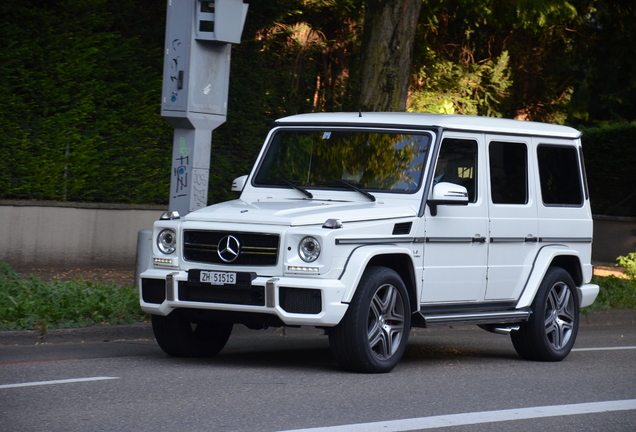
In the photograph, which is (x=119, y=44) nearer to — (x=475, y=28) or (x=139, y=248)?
(x=139, y=248)

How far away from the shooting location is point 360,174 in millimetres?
8828

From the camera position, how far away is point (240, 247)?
778 cm

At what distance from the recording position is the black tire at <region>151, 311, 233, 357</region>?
846cm

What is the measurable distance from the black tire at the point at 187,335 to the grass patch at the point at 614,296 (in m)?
6.54

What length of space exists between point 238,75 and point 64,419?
12415mm

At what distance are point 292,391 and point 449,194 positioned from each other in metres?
2.19

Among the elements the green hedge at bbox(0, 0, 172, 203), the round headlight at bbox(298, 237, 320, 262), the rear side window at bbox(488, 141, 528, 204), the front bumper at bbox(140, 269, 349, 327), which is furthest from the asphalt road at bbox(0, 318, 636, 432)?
the green hedge at bbox(0, 0, 172, 203)

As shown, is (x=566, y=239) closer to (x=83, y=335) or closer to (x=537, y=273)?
(x=537, y=273)

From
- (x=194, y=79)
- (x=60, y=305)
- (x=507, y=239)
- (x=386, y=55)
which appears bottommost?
(x=60, y=305)

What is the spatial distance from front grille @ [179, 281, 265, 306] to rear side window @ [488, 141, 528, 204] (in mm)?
2654

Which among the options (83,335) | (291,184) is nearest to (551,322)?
(291,184)

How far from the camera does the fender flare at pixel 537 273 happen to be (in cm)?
947

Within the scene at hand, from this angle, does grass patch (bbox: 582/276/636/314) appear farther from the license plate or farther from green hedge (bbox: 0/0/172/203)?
the license plate

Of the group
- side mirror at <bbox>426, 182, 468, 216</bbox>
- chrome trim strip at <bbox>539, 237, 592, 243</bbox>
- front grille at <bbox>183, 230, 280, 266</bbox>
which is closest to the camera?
front grille at <bbox>183, 230, 280, 266</bbox>
